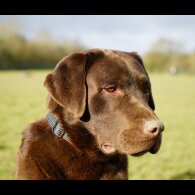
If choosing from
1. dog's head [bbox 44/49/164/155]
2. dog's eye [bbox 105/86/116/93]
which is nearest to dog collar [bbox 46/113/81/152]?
dog's head [bbox 44/49/164/155]

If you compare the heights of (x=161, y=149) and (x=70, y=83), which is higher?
(x=70, y=83)

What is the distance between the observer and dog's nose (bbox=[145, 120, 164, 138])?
3.45 m

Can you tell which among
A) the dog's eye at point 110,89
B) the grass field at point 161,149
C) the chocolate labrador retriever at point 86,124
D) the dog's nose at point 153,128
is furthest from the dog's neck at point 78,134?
the grass field at point 161,149

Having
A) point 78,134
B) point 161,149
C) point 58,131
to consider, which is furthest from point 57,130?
point 161,149

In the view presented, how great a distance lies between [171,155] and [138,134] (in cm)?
513

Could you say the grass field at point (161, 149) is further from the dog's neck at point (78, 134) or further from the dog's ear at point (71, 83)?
the dog's ear at point (71, 83)

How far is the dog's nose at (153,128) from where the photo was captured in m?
3.45

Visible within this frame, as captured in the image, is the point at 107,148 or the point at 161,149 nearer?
the point at 107,148

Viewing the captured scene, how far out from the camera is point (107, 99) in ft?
12.2

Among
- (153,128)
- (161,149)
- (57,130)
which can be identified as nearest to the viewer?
(153,128)

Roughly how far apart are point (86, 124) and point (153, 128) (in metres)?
0.66

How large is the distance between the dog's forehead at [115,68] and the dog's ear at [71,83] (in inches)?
4.9

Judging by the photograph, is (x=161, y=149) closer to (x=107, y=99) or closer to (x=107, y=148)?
(x=107, y=148)

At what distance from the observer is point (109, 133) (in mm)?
3701
